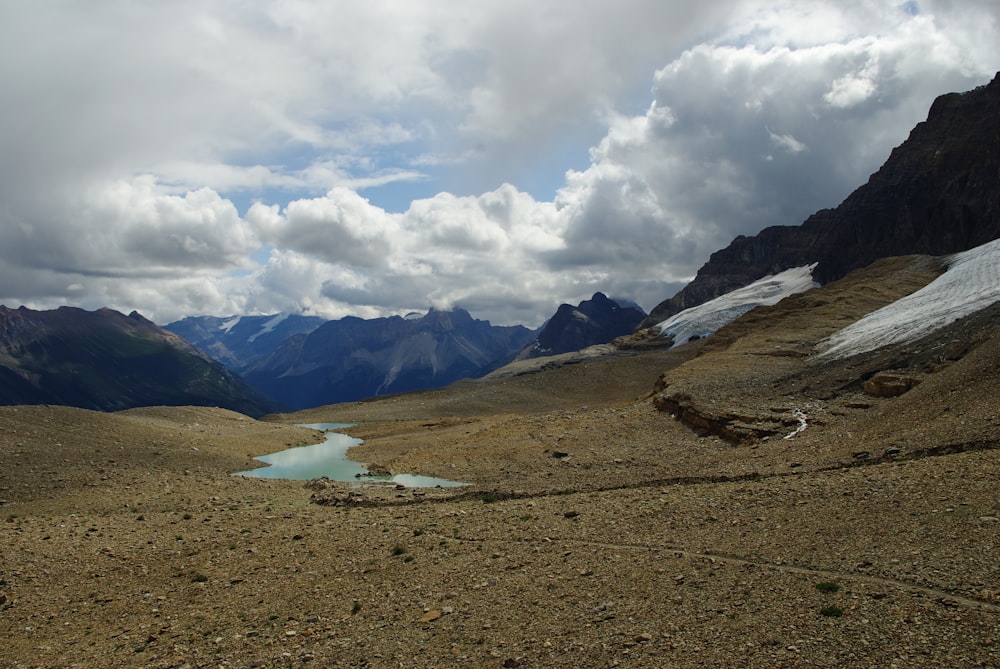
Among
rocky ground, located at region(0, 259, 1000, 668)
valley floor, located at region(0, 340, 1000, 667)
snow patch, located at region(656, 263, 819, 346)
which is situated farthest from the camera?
snow patch, located at region(656, 263, 819, 346)

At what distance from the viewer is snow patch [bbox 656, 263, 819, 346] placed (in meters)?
166

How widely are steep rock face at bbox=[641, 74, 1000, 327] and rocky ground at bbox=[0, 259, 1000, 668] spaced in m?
129

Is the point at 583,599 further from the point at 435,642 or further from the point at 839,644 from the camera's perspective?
the point at 839,644

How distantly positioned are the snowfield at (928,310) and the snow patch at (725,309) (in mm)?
87519

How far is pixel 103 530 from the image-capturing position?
2308 centimetres

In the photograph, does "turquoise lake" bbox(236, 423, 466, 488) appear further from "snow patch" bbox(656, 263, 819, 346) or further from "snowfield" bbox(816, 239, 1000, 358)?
"snow patch" bbox(656, 263, 819, 346)

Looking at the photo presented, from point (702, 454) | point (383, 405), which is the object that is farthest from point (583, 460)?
point (383, 405)

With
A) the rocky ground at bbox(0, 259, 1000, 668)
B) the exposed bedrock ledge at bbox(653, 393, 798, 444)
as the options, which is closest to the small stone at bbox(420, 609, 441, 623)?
the rocky ground at bbox(0, 259, 1000, 668)

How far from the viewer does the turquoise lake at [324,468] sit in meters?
36.6

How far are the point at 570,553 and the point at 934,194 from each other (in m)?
170

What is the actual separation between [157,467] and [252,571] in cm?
2110

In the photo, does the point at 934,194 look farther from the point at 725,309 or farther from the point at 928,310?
the point at 928,310

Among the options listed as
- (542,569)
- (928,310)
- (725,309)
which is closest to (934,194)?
(725,309)

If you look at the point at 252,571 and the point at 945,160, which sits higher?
the point at 945,160
